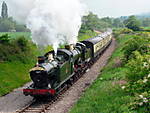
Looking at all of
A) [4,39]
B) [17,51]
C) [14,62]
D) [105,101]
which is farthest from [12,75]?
[105,101]

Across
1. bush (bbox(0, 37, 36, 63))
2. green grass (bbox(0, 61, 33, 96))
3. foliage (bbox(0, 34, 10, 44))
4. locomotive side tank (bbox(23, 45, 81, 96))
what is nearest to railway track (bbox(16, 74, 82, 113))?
locomotive side tank (bbox(23, 45, 81, 96))

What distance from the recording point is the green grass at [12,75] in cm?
1813

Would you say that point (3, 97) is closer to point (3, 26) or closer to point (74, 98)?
point (74, 98)

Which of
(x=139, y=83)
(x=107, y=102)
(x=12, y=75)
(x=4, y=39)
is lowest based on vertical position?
(x=12, y=75)

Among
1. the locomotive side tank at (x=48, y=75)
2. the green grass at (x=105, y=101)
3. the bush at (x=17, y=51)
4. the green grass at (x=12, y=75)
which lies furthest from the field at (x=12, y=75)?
the green grass at (x=105, y=101)

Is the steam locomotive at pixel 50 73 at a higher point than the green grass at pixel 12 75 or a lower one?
higher

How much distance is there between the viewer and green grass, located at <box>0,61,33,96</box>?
1813 cm

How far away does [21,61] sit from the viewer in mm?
24203

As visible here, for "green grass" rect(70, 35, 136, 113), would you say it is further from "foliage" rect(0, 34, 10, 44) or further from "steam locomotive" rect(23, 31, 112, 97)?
"foliage" rect(0, 34, 10, 44)

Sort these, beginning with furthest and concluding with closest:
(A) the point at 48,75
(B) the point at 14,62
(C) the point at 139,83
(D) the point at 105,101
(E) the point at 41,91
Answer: (B) the point at 14,62, (E) the point at 41,91, (A) the point at 48,75, (D) the point at 105,101, (C) the point at 139,83

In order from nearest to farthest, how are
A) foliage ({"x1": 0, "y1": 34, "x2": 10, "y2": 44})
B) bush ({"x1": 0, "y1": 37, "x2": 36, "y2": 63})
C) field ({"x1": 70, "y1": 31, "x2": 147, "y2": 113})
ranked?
field ({"x1": 70, "y1": 31, "x2": 147, "y2": 113}) < bush ({"x1": 0, "y1": 37, "x2": 36, "y2": 63}) < foliage ({"x1": 0, "y1": 34, "x2": 10, "y2": 44})

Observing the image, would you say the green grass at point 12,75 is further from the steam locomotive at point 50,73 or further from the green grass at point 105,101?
the green grass at point 105,101

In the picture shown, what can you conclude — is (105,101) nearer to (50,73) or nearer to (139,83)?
(139,83)

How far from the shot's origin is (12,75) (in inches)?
803
